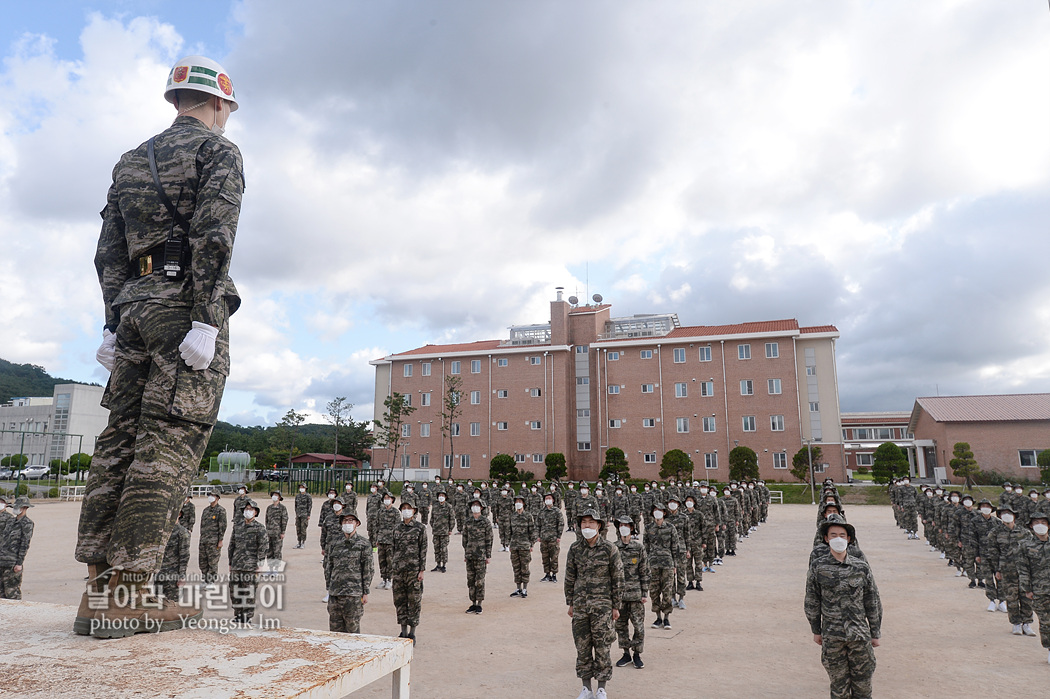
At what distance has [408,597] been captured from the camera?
9.37 metres

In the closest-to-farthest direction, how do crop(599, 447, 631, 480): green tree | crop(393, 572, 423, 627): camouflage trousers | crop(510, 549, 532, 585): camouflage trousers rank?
1. crop(393, 572, 423, 627): camouflage trousers
2. crop(510, 549, 532, 585): camouflage trousers
3. crop(599, 447, 631, 480): green tree

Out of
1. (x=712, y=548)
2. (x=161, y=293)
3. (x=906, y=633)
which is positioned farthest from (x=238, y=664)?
(x=712, y=548)

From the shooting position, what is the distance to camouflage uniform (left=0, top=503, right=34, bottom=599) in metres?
10.1

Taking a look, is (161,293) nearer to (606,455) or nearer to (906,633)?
(906,633)

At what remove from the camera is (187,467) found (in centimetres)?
245

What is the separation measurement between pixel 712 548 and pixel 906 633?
22.7 ft

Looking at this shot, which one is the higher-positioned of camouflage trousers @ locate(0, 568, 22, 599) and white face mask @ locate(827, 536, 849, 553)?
white face mask @ locate(827, 536, 849, 553)

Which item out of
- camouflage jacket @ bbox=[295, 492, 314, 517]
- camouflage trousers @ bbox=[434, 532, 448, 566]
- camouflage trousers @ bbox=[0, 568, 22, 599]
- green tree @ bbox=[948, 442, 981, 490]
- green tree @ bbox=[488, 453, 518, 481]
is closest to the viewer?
camouflage trousers @ bbox=[0, 568, 22, 599]

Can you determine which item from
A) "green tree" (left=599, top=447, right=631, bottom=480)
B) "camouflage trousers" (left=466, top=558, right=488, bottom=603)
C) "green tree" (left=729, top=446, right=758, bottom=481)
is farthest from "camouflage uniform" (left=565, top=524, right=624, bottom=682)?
"green tree" (left=599, top=447, right=631, bottom=480)

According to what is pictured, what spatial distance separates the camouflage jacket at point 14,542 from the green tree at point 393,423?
119 ft

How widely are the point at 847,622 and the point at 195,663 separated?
6.20 metres

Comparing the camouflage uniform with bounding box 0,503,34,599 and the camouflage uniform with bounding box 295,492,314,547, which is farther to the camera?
the camouflage uniform with bounding box 295,492,314,547

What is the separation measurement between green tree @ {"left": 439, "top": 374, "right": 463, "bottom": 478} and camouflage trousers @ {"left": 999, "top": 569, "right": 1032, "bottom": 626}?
41.1m

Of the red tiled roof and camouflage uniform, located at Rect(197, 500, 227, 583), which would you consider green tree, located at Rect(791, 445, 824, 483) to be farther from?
camouflage uniform, located at Rect(197, 500, 227, 583)
